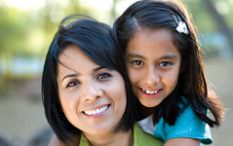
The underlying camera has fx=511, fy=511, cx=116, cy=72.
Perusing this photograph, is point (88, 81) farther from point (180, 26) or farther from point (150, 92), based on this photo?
point (180, 26)

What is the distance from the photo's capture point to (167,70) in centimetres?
229

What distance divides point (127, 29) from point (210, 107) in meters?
0.55

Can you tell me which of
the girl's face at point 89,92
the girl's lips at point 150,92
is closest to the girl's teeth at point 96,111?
the girl's face at point 89,92

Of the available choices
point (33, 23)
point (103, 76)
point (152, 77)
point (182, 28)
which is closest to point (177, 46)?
point (182, 28)

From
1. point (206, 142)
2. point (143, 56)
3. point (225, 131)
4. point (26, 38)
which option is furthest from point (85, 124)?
point (26, 38)

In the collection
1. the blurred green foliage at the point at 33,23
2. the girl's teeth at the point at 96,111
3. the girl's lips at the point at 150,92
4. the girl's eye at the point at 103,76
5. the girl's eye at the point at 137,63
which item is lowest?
the blurred green foliage at the point at 33,23

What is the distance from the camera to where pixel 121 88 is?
2.22m

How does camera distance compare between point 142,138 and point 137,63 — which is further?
point 142,138

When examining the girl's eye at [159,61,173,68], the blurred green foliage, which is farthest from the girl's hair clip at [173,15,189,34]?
the blurred green foliage

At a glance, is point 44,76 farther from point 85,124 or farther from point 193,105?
point 193,105

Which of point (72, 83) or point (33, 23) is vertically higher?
point (72, 83)

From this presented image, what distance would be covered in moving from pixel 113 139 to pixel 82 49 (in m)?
0.48

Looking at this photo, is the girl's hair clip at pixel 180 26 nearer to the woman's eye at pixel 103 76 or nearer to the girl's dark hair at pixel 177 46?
the girl's dark hair at pixel 177 46

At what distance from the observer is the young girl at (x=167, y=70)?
7.48 ft
